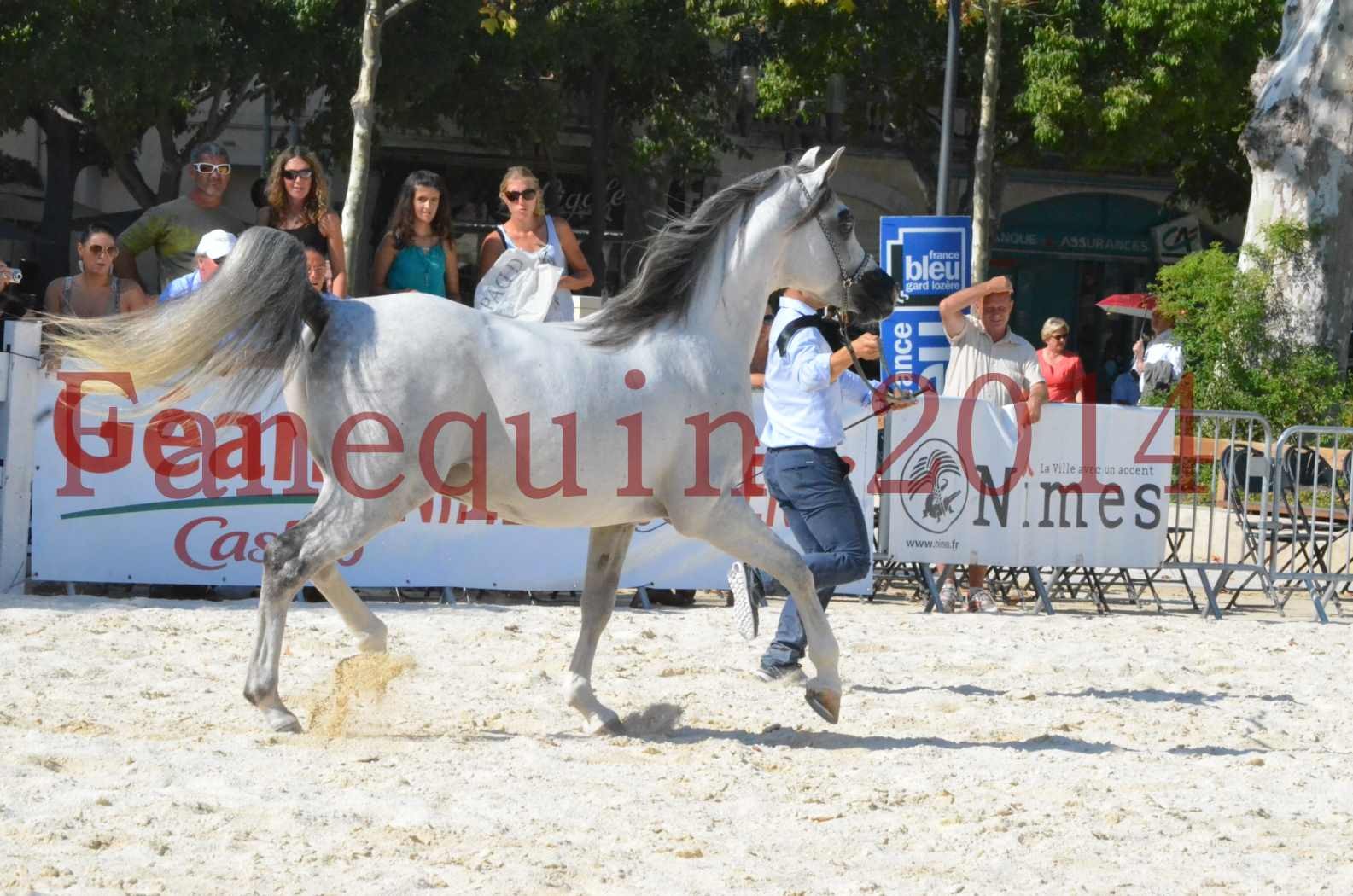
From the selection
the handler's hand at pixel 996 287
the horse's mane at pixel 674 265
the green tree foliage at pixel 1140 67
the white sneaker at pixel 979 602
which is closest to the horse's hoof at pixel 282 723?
the horse's mane at pixel 674 265

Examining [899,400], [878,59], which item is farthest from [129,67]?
[899,400]

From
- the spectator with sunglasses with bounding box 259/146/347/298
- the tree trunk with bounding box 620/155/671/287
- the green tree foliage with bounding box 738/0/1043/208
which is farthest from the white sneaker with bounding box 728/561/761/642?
the tree trunk with bounding box 620/155/671/287

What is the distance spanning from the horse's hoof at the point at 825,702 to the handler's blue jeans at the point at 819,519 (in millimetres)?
1070

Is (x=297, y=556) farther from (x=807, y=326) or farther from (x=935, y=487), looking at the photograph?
(x=935, y=487)

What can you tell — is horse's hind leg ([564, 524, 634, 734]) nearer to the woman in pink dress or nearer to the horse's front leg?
the horse's front leg

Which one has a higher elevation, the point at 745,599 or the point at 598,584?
the point at 598,584

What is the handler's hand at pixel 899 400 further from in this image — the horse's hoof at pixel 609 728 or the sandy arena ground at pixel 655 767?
the horse's hoof at pixel 609 728

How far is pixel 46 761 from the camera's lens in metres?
5.19

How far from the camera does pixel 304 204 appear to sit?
8781 mm

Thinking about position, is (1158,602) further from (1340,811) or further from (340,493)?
(340,493)

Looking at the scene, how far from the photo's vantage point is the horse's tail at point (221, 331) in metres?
5.67

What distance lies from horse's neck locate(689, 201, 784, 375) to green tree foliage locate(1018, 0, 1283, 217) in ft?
59.1

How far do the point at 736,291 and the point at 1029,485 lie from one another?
476 centimetres

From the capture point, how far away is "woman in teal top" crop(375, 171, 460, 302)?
29.3 feet
